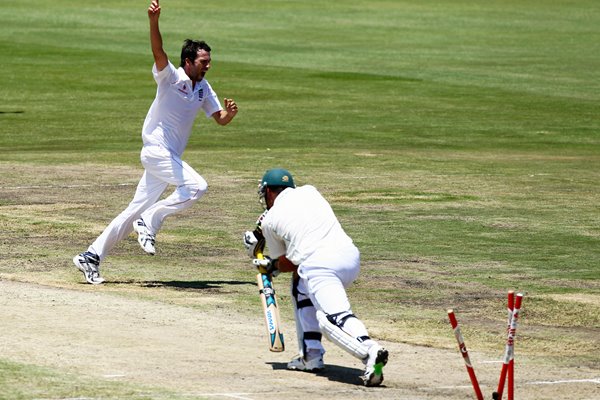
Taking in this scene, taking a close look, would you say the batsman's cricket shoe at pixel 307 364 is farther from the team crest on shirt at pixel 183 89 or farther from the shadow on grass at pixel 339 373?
the team crest on shirt at pixel 183 89

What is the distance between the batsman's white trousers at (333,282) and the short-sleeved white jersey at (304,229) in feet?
0.11

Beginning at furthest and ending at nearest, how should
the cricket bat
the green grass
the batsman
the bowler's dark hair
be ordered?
the green grass → the bowler's dark hair → the cricket bat → the batsman

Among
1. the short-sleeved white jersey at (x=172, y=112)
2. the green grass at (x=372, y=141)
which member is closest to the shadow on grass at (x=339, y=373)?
the green grass at (x=372, y=141)

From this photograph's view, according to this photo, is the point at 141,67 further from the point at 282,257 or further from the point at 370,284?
the point at 282,257

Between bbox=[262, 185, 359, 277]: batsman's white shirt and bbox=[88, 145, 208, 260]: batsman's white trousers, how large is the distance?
415 cm

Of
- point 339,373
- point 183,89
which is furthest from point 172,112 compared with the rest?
point 339,373

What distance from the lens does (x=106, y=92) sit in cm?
3928

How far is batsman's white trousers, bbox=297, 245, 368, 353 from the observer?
11.1m

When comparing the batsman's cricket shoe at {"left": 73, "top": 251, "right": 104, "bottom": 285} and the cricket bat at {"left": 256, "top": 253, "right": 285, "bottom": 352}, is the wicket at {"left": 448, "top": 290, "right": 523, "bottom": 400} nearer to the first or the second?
the cricket bat at {"left": 256, "top": 253, "right": 285, "bottom": 352}

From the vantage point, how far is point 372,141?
100ft

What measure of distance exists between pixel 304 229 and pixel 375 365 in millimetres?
1223

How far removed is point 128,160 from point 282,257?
1544 centimetres

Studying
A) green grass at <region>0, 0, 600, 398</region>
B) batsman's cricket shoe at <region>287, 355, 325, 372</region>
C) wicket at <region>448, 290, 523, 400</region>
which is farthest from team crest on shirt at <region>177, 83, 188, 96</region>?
wicket at <region>448, 290, 523, 400</region>

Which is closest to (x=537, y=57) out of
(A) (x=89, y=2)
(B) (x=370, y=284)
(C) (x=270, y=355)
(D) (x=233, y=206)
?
(A) (x=89, y=2)
